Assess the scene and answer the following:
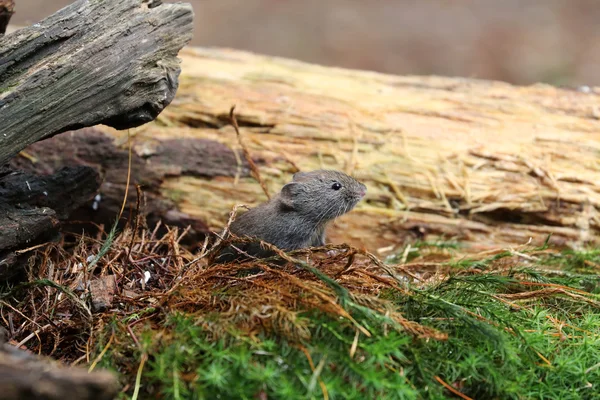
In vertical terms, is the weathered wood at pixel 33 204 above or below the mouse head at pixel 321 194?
above

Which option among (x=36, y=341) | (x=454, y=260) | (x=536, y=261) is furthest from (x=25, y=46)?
(x=536, y=261)

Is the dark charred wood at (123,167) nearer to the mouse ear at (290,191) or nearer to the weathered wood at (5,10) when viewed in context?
the mouse ear at (290,191)

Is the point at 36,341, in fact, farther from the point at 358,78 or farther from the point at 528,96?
the point at 528,96

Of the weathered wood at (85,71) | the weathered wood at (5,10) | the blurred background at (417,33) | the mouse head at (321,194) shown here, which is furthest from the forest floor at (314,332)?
the blurred background at (417,33)

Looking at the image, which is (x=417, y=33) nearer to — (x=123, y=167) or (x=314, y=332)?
(x=123, y=167)

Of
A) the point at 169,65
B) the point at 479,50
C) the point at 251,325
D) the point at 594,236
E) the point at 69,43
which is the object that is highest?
the point at 69,43

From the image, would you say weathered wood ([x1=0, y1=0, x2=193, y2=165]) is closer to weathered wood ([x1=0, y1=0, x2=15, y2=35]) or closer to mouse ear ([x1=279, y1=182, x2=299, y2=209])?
weathered wood ([x1=0, y1=0, x2=15, y2=35])

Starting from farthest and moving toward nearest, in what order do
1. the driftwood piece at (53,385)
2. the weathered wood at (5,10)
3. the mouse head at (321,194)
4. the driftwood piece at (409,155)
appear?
1. the driftwood piece at (409,155)
2. the mouse head at (321,194)
3. the weathered wood at (5,10)
4. the driftwood piece at (53,385)
